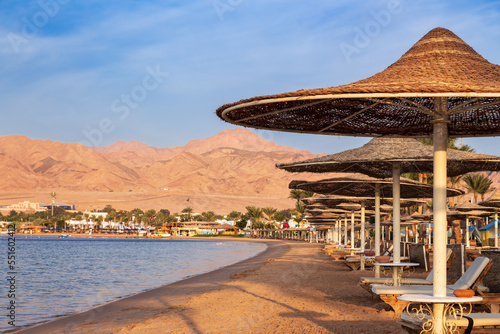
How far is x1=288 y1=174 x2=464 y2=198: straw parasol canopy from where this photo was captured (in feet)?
38.1

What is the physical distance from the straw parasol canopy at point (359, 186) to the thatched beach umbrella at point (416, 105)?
4.00 m

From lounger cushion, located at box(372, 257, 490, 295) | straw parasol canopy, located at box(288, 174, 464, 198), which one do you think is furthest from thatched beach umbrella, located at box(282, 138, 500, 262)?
lounger cushion, located at box(372, 257, 490, 295)

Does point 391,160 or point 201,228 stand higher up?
point 391,160

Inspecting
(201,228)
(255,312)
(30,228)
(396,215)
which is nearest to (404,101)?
(396,215)

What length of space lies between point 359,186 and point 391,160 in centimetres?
367

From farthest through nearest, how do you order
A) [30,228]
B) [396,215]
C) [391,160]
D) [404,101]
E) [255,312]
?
[30,228], [255,312], [396,215], [391,160], [404,101]

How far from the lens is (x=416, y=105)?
5.61m

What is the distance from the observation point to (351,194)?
Answer: 14.2 meters

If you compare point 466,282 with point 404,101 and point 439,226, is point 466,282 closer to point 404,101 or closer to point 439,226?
point 439,226

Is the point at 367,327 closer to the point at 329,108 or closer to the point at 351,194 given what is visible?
the point at 329,108

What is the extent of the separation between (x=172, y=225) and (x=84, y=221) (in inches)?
1339

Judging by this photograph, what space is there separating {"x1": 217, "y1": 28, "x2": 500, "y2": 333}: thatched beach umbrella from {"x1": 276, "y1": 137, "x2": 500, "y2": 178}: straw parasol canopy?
6.23 feet

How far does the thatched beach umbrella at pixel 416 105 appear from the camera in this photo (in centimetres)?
468

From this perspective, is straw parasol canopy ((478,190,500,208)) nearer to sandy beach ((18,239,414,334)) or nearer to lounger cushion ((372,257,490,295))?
sandy beach ((18,239,414,334))
